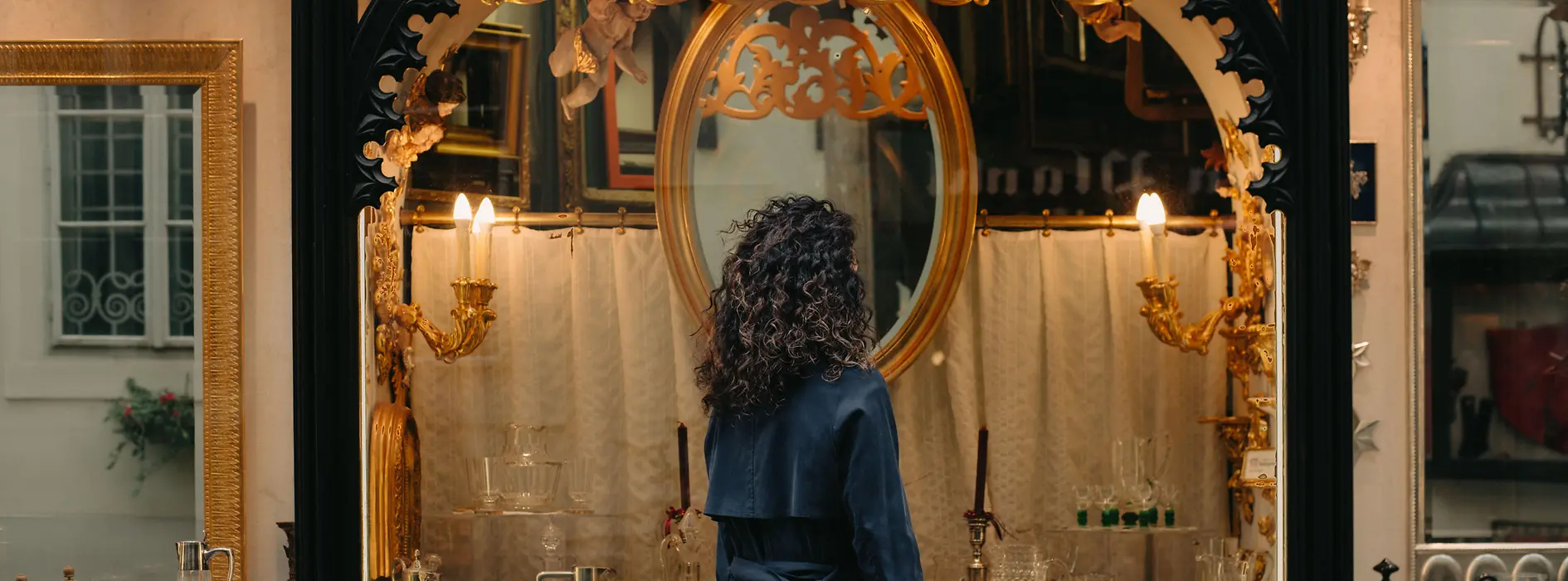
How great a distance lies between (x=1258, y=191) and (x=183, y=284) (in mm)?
2442

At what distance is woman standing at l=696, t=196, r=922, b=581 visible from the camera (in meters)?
2.48

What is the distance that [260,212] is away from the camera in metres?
3.29

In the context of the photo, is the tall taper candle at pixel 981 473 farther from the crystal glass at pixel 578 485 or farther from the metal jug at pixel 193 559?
the metal jug at pixel 193 559

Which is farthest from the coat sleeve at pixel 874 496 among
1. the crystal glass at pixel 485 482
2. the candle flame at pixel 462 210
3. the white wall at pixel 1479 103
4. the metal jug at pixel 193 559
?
the white wall at pixel 1479 103

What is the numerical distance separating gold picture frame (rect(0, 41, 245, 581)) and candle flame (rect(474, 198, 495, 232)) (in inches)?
21.4

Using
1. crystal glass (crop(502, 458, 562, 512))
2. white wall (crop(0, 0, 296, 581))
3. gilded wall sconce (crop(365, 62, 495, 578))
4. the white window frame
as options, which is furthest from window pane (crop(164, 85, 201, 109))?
crystal glass (crop(502, 458, 562, 512))

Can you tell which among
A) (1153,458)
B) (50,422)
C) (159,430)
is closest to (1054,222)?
(1153,458)

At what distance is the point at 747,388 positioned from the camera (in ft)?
8.48

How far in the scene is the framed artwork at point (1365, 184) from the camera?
3295mm

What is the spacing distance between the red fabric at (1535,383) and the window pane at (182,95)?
10.4 feet

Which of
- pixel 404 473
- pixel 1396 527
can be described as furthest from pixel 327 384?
pixel 1396 527

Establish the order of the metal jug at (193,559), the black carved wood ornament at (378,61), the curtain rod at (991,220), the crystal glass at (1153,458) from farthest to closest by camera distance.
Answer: the curtain rod at (991,220) → the crystal glass at (1153,458) → the metal jug at (193,559) → the black carved wood ornament at (378,61)

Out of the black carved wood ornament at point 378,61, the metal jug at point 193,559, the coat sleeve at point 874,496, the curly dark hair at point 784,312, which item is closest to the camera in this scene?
the coat sleeve at point 874,496

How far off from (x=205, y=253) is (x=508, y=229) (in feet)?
2.38
